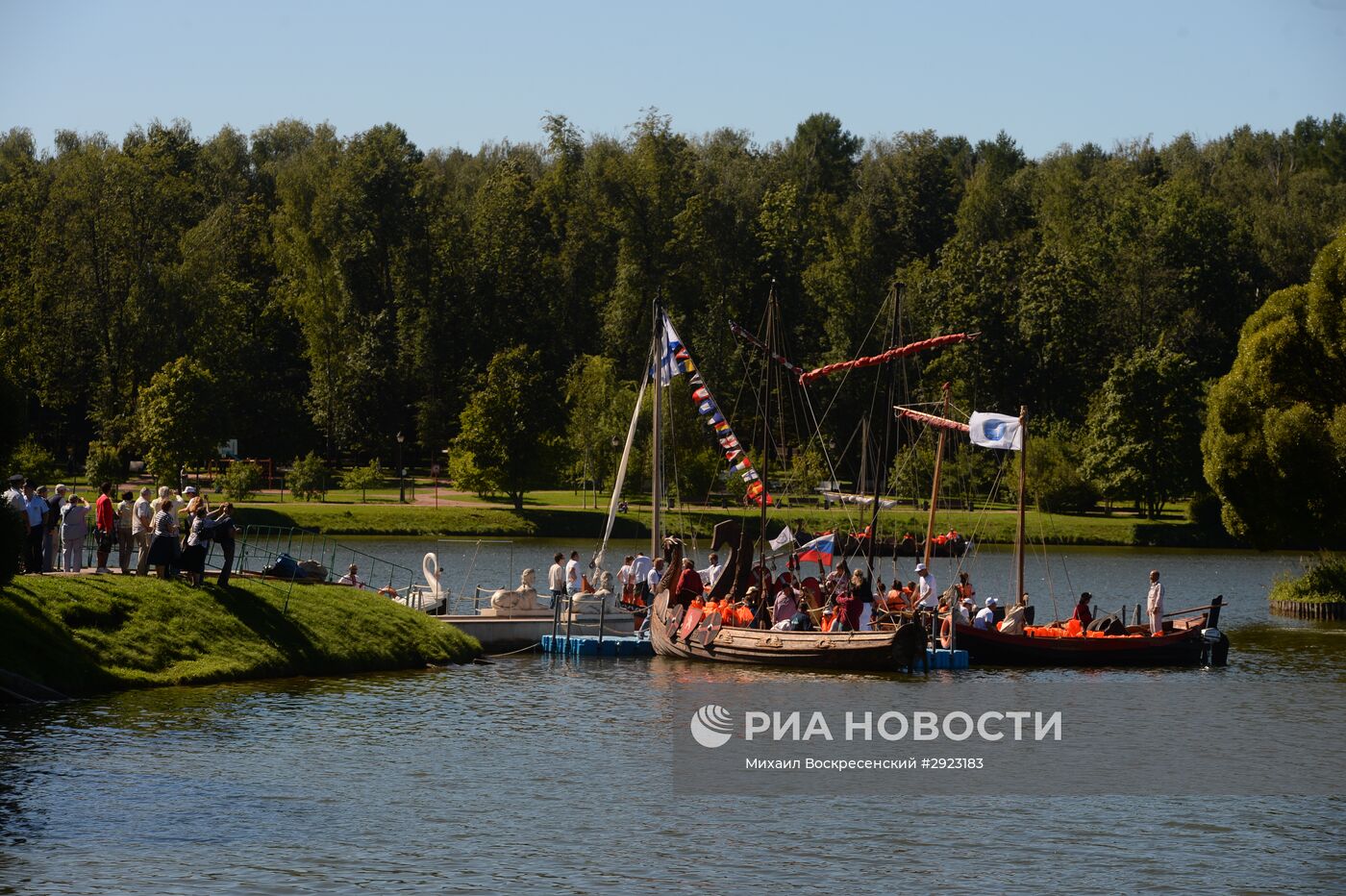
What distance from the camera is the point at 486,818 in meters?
24.5

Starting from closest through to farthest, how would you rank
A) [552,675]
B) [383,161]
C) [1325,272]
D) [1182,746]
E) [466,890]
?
1. [466,890]
2. [1182,746]
3. [552,675]
4. [1325,272]
5. [383,161]

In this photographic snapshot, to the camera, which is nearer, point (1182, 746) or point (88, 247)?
point (1182, 746)

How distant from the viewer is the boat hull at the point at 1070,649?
41781 millimetres

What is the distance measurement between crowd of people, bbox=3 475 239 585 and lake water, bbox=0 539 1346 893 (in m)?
3.38

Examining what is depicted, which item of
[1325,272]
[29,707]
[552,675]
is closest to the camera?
[29,707]

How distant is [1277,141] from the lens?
15762 centimetres

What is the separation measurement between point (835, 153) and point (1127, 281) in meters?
44.5

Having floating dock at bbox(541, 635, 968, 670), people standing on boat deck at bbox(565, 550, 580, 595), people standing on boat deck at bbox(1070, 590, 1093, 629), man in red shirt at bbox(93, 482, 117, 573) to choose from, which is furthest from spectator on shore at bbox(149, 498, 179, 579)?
people standing on boat deck at bbox(1070, 590, 1093, 629)

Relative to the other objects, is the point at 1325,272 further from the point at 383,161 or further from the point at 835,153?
the point at 835,153

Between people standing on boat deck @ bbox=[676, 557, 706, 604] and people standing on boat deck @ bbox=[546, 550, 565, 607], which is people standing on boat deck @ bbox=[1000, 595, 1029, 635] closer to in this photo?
people standing on boat deck @ bbox=[676, 557, 706, 604]

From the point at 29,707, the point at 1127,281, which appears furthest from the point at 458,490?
the point at 29,707

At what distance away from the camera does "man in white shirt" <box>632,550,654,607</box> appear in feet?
150

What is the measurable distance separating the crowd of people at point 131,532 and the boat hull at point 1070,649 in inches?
737

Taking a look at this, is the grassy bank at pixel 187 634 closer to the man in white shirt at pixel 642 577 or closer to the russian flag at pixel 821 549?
the man in white shirt at pixel 642 577
